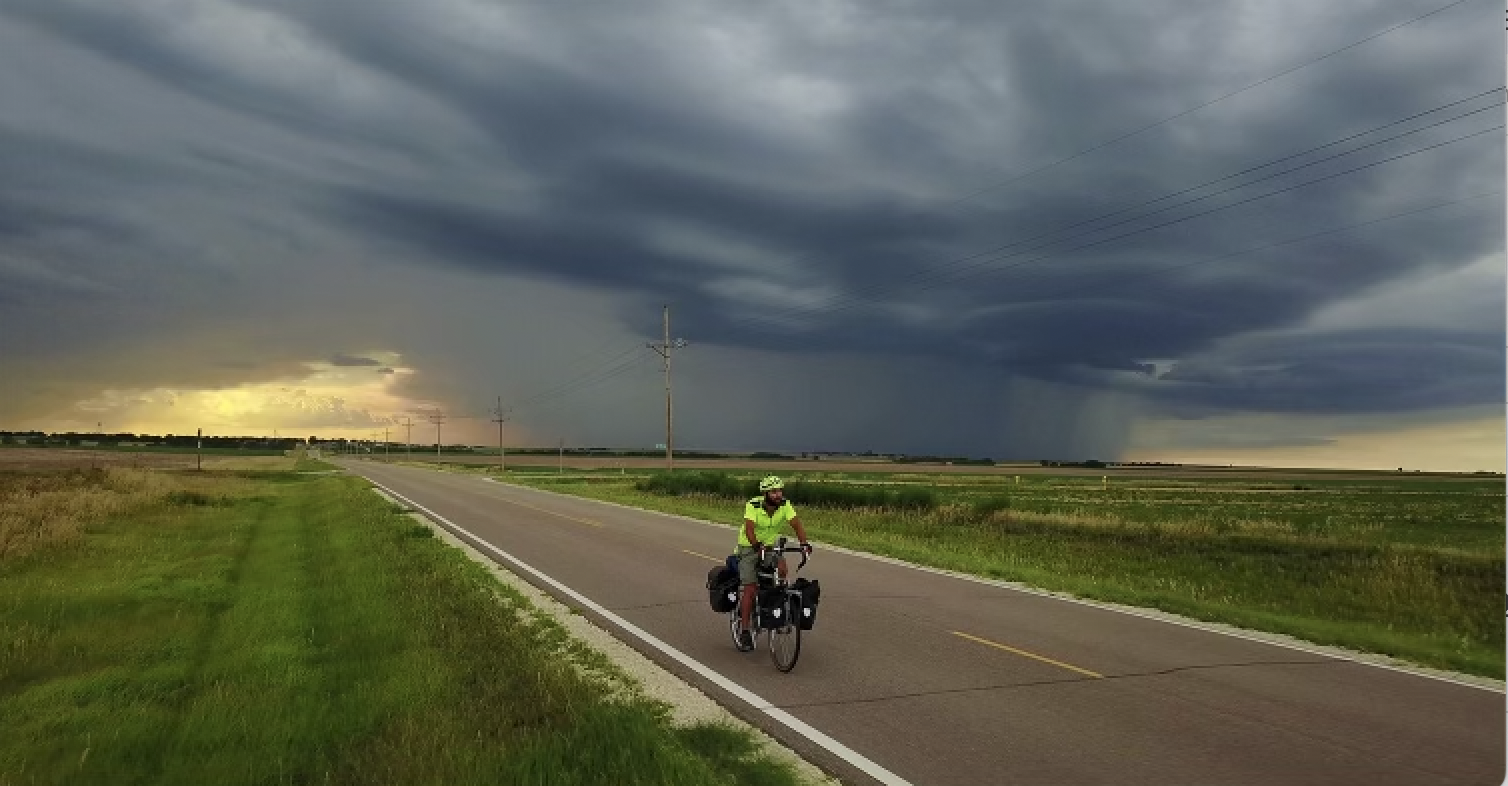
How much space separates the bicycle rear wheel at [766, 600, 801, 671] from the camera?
9.84 meters

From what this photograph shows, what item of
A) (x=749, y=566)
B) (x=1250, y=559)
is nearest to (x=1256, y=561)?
(x=1250, y=559)

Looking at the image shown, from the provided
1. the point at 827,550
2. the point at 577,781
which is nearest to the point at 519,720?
the point at 577,781

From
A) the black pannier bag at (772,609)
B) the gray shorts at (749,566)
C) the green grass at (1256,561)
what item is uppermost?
the gray shorts at (749,566)

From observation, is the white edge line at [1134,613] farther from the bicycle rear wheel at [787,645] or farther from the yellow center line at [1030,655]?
the bicycle rear wheel at [787,645]

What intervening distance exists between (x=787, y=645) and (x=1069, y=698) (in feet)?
9.83

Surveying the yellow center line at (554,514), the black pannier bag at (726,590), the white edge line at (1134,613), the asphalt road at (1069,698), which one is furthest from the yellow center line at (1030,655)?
the yellow center line at (554,514)

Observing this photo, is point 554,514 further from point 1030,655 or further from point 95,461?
point 95,461

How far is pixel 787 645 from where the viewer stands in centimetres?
989

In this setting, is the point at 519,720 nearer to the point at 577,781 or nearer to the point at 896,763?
the point at 577,781

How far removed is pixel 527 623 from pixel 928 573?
881 cm

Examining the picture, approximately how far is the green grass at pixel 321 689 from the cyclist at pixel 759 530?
1.88 metres

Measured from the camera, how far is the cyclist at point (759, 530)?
10180mm

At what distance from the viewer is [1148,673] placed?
9.68m

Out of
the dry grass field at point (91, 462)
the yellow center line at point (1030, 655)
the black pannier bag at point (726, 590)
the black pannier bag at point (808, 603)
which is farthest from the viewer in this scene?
the dry grass field at point (91, 462)
